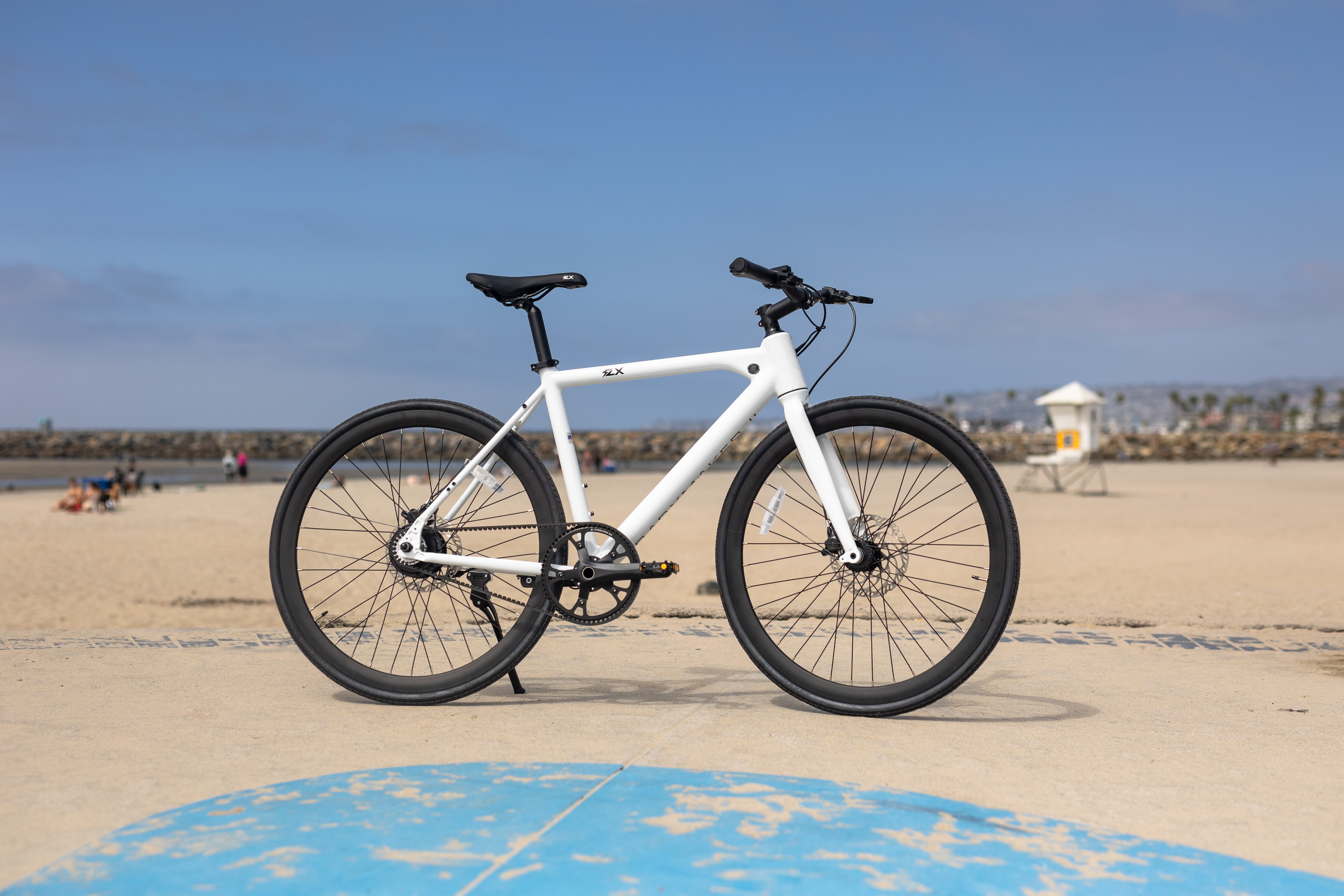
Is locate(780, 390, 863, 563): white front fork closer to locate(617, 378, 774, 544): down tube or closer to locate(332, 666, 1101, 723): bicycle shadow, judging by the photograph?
locate(617, 378, 774, 544): down tube

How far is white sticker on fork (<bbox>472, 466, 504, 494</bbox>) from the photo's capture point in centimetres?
389

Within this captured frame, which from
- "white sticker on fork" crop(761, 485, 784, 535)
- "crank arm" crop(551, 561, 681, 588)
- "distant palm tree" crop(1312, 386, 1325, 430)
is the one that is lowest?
"crank arm" crop(551, 561, 681, 588)

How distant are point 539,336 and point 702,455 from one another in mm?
762

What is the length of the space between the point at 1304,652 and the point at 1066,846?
3546 mm

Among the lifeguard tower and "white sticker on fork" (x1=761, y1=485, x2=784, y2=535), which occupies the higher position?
the lifeguard tower

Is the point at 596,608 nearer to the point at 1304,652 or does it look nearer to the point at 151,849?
Answer: the point at 151,849

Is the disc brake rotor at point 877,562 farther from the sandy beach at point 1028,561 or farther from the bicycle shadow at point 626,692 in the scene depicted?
the sandy beach at point 1028,561

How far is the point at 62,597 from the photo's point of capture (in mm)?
10039

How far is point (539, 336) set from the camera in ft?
12.9

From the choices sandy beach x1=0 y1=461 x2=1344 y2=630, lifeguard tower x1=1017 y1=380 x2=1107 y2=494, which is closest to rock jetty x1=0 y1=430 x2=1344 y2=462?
lifeguard tower x1=1017 y1=380 x2=1107 y2=494

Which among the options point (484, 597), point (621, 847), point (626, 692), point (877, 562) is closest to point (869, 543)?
point (877, 562)

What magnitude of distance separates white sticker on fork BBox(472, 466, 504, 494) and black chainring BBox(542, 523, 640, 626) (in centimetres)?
35

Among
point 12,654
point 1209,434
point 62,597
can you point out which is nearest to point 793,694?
point 12,654

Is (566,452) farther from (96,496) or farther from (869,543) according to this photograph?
(96,496)
